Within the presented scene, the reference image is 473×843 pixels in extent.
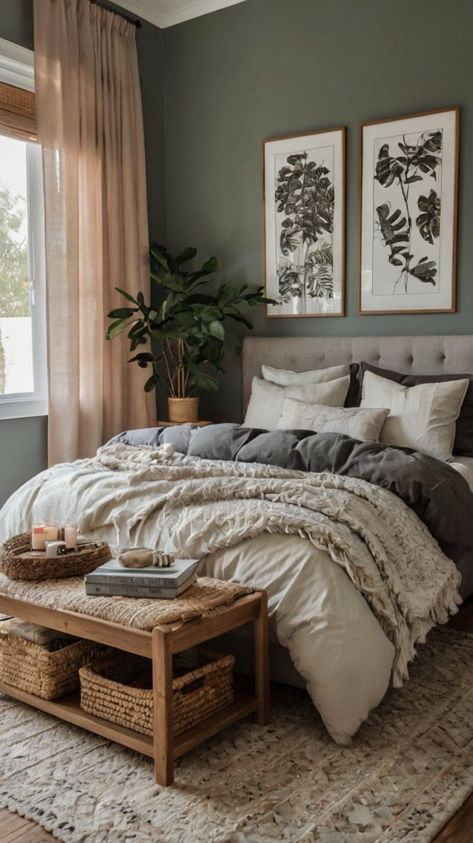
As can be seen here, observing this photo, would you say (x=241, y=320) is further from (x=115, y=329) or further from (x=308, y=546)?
(x=308, y=546)

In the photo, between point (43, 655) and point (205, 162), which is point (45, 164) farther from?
point (43, 655)

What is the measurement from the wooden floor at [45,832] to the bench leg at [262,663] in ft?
2.07

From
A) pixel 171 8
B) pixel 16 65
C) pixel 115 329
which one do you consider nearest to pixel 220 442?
pixel 115 329

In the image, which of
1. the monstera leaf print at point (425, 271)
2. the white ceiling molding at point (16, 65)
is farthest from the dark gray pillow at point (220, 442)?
the white ceiling molding at point (16, 65)

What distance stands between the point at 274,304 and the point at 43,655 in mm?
2899

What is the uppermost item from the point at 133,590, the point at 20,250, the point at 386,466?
the point at 20,250

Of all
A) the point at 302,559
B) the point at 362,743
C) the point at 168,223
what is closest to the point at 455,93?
the point at 168,223

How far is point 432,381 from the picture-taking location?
3.84m

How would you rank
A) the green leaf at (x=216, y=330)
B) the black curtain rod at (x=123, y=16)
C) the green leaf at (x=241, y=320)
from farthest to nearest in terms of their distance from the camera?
the green leaf at (x=241, y=320)
the black curtain rod at (x=123, y=16)
the green leaf at (x=216, y=330)

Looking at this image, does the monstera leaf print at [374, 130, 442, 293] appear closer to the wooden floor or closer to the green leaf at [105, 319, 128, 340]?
the green leaf at [105, 319, 128, 340]

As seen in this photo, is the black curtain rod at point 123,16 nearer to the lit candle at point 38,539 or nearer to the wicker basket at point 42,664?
the lit candle at point 38,539

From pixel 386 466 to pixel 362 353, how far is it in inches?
61.4

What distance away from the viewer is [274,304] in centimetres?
471

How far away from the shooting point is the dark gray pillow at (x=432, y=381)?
3699 millimetres
